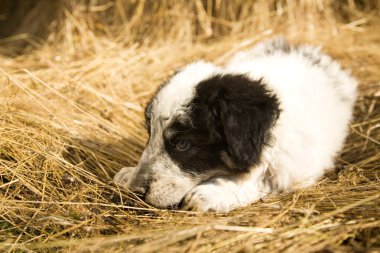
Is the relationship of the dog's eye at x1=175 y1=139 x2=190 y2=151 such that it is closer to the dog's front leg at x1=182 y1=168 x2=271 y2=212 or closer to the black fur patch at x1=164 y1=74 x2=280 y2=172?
the black fur patch at x1=164 y1=74 x2=280 y2=172

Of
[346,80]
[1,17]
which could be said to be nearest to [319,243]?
[346,80]

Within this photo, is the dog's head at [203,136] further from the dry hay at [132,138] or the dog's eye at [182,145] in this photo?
the dry hay at [132,138]

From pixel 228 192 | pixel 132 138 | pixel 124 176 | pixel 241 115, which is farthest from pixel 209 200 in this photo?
pixel 132 138

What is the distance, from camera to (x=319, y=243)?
217 cm

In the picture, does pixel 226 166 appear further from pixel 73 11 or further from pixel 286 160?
pixel 73 11

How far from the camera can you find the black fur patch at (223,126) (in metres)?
2.67

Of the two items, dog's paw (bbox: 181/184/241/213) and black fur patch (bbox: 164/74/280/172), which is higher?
black fur patch (bbox: 164/74/280/172)

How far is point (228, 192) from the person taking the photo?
8.96 feet

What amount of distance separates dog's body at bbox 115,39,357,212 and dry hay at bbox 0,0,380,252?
0.45 ft

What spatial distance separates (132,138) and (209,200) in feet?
4.85

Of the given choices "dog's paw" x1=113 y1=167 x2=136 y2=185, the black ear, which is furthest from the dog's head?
"dog's paw" x1=113 y1=167 x2=136 y2=185

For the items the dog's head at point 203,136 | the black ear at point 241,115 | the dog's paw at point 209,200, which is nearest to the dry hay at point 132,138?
the dog's paw at point 209,200

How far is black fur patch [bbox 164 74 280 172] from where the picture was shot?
105 inches

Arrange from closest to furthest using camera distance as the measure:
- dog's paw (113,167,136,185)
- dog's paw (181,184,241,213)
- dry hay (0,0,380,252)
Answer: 1. dry hay (0,0,380,252)
2. dog's paw (181,184,241,213)
3. dog's paw (113,167,136,185)
